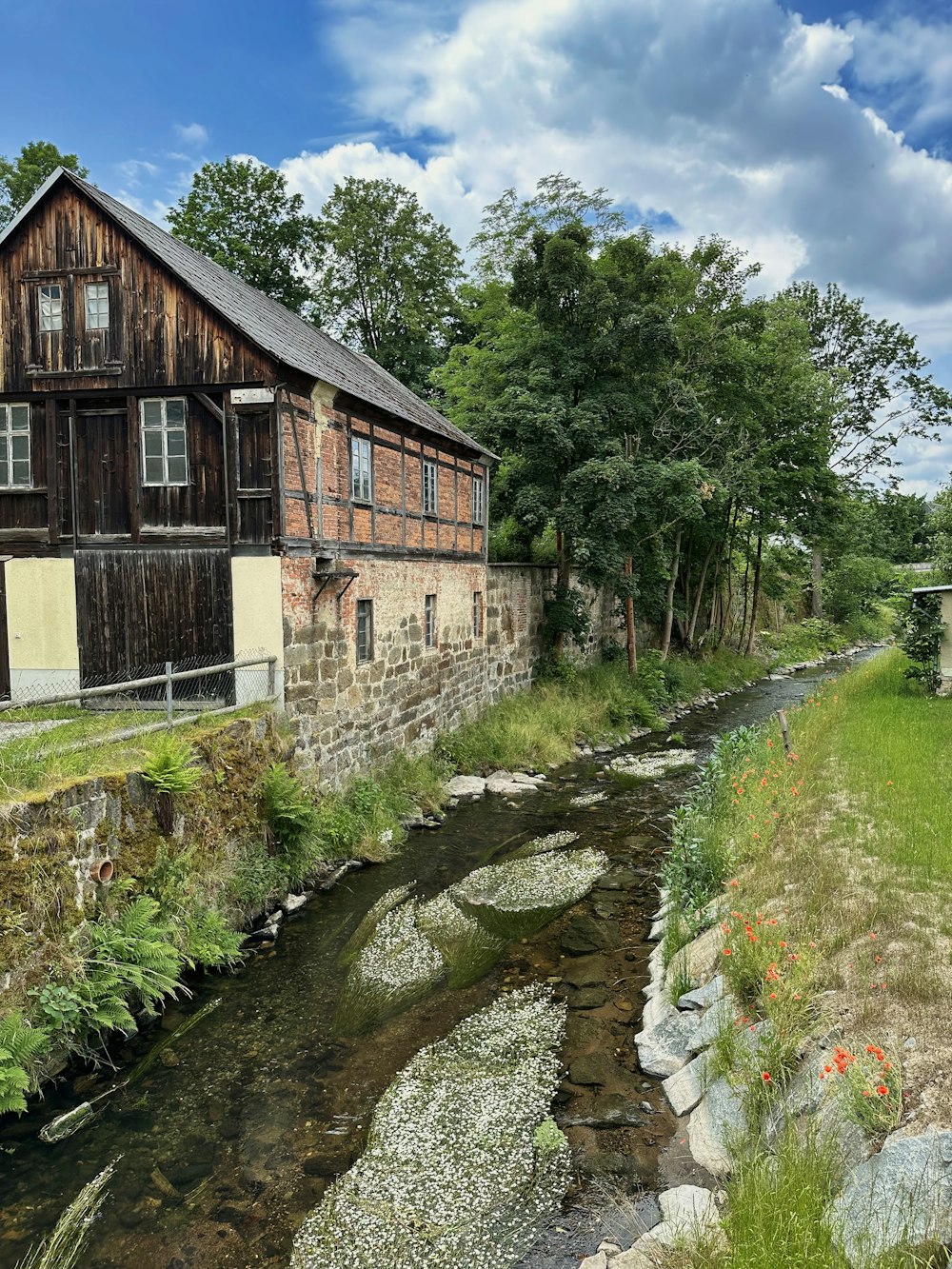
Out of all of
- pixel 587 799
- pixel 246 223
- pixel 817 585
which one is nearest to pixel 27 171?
pixel 246 223

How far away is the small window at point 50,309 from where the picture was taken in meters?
12.5

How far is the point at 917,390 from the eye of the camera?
38594 millimetres

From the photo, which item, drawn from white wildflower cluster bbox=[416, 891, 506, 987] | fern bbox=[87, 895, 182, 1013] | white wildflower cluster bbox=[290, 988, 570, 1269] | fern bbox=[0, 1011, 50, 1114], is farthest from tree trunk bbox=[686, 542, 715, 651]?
fern bbox=[0, 1011, 50, 1114]

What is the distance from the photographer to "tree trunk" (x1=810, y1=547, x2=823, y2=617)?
137ft

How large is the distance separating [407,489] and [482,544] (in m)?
5.04

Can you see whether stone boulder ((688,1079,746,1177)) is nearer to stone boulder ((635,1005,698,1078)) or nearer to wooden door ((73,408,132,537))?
stone boulder ((635,1005,698,1078))

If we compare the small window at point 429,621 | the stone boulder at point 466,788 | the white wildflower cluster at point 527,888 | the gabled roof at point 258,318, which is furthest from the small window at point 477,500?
the white wildflower cluster at point 527,888

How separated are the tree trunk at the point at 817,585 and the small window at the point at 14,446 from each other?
37154 mm

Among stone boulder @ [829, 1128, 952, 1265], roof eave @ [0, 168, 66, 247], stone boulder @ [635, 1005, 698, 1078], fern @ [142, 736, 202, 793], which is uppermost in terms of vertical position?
roof eave @ [0, 168, 66, 247]

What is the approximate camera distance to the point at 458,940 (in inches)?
372

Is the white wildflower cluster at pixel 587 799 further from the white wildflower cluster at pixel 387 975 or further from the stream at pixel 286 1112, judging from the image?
the white wildflower cluster at pixel 387 975

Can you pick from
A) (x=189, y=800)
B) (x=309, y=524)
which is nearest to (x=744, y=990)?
(x=189, y=800)

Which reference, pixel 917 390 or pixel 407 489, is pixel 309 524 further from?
pixel 917 390

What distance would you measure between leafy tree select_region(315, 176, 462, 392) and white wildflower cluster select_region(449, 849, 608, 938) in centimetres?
2708
